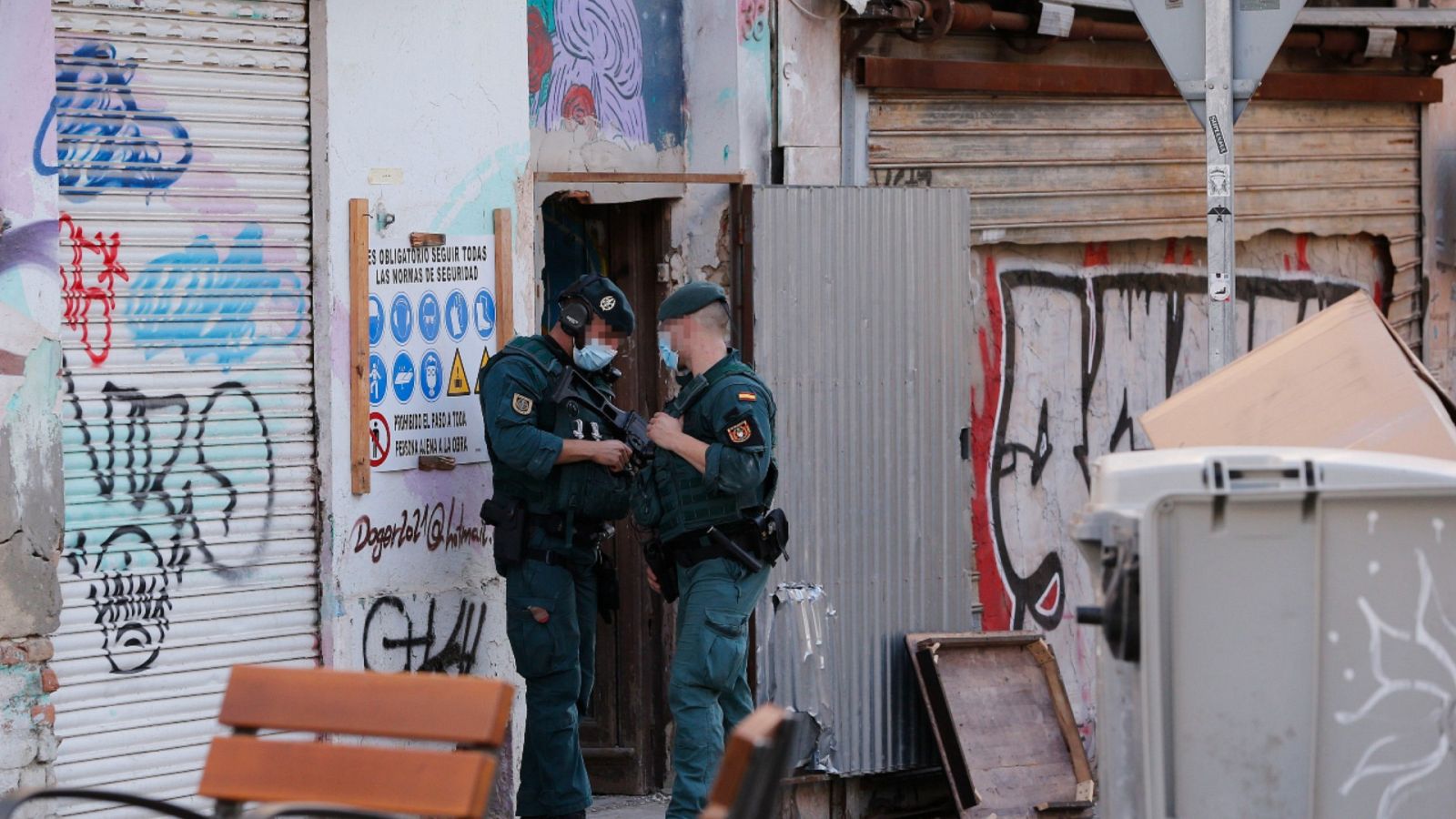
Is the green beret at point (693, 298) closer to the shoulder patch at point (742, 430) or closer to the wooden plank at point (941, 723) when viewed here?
the shoulder patch at point (742, 430)

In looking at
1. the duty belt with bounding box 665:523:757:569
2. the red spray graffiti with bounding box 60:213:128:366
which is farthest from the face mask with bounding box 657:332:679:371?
the red spray graffiti with bounding box 60:213:128:366

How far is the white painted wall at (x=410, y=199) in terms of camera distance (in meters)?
6.53

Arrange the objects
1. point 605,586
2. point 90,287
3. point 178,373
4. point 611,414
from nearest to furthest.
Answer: point 90,287
point 178,373
point 611,414
point 605,586

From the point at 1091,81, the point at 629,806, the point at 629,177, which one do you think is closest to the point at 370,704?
the point at 629,177

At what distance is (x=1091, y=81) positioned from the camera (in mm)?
8797

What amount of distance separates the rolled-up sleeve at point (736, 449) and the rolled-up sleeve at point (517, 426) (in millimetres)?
564

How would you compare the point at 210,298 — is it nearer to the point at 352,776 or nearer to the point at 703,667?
the point at 703,667

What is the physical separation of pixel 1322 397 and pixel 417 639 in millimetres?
3298

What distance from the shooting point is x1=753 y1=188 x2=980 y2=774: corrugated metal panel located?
739 cm

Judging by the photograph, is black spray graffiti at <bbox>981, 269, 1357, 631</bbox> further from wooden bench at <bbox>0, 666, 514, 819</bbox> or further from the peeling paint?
wooden bench at <bbox>0, 666, 514, 819</bbox>

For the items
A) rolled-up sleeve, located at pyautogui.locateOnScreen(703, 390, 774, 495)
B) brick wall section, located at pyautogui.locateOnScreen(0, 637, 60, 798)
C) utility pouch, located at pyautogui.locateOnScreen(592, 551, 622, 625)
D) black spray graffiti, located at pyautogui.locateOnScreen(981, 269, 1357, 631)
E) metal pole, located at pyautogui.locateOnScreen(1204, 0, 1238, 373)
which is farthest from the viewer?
black spray graffiti, located at pyautogui.locateOnScreen(981, 269, 1357, 631)

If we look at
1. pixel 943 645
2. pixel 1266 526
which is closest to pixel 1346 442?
pixel 1266 526

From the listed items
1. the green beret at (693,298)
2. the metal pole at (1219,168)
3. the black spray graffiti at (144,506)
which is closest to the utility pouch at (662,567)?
the green beret at (693,298)

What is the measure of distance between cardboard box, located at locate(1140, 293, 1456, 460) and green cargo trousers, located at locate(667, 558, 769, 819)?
1.74m
